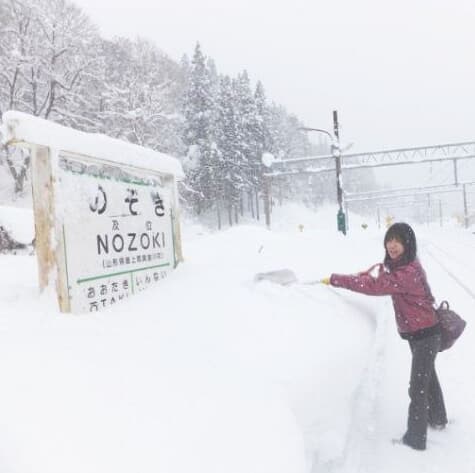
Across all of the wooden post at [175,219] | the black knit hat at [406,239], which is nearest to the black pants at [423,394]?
the black knit hat at [406,239]

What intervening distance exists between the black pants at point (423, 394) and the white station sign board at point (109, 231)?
2.48m

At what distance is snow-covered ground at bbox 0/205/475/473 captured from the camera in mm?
1905

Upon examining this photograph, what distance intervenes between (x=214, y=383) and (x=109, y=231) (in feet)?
5.90

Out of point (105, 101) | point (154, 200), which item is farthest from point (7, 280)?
point (105, 101)

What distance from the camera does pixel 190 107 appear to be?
39.9m

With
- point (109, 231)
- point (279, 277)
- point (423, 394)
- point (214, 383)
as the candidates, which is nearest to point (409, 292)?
point (423, 394)

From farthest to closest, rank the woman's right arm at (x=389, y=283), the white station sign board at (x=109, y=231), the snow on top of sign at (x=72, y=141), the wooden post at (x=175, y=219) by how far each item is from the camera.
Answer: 1. the wooden post at (x=175, y=219)
2. the white station sign board at (x=109, y=231)
3. the woman's right arm at (x=389, y=283)
4. the snow on top of sign at (x=72, y=141)

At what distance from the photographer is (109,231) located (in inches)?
155

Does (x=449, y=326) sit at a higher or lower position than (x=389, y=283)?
lower

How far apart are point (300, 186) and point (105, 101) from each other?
4717 cm

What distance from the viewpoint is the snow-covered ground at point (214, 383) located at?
1905mm

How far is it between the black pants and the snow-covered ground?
108mm

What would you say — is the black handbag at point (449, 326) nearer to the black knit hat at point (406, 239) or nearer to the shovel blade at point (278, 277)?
the black knit hat at point (406, 239)

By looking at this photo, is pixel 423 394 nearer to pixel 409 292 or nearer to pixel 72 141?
pixel 409 292
